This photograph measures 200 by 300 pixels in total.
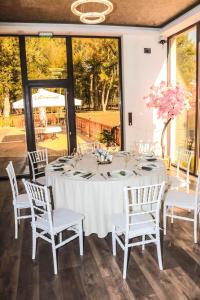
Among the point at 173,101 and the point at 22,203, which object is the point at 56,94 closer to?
the point at 173,101

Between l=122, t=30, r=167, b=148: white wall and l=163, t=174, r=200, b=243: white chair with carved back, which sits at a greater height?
l=122, t=30, r=167, b=148: white wall

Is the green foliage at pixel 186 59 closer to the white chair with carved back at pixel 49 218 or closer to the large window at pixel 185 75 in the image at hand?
the large window at pixel 185 75

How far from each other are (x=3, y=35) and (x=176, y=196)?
18.0ft

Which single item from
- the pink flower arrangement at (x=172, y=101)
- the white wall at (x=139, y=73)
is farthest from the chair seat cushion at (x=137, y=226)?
the white wall at (x=139, y=73)

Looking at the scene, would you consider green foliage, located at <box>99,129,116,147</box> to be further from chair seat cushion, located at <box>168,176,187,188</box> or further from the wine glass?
chair seat cushion, located at <box>168,176,187,188</box>

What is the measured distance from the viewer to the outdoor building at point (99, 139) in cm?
309

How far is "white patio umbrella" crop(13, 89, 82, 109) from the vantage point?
689 cm

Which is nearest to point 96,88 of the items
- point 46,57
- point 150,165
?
point 46,57

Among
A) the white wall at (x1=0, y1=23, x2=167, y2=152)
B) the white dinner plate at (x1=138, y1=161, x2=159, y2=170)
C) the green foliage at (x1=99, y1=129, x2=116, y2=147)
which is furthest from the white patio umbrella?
the white dinner plate at (x1=138, y1=161, x2=159, y2=170)

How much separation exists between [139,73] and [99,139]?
6.71 ft

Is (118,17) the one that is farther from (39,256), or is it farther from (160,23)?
(39,256)

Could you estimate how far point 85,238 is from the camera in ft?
12.6

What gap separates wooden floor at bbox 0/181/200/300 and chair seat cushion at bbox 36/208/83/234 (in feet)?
1.54

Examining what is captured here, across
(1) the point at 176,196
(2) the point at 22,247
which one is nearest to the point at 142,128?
(1) the point at 176,196
